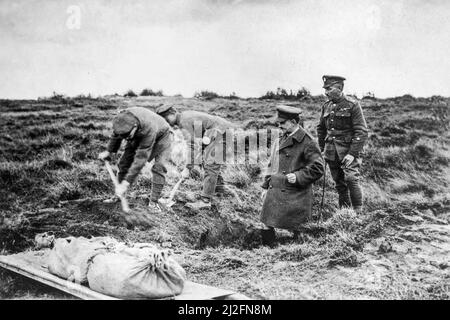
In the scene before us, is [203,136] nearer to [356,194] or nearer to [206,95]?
[356,194]

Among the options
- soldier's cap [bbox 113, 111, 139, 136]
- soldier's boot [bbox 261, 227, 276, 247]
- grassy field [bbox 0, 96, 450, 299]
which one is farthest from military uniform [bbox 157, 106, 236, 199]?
soldier's boot [bbox 261, 227, 276, 247]

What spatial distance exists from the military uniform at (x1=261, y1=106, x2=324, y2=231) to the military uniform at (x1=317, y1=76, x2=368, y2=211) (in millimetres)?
1081

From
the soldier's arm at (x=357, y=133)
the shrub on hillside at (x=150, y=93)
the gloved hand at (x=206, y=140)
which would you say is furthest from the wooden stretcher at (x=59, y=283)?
the shrub on hillside at (x=150, y=93)

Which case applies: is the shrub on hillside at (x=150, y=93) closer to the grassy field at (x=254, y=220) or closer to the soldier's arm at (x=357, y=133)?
the grassy field at (x=254, y=220)

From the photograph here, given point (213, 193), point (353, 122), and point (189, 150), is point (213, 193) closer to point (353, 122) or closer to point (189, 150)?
point (189, 150)

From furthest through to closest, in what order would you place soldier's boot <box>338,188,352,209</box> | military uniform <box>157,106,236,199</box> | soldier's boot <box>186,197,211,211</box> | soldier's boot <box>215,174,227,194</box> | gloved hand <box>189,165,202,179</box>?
gloved hand <box>189,165,202,179</box> → soldier's boot <box>215,174,227,194</box> → soldier's boot <box>186,197,211,211</box> → military uniform <box>157,106,236,199</box> → soldier's boot <box>338,188,352,209</box>

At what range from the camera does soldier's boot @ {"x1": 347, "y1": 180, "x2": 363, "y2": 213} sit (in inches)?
237

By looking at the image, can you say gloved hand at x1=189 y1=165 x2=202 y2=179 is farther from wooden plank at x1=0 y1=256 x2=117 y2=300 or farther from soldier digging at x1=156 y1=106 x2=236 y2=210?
wooden plank at x1=0 y1=256 x2=117 y2=300

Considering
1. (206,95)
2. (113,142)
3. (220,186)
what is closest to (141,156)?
(113,142)

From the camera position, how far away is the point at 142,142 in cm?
616

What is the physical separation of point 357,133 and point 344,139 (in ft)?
0.73

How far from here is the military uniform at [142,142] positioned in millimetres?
5945
